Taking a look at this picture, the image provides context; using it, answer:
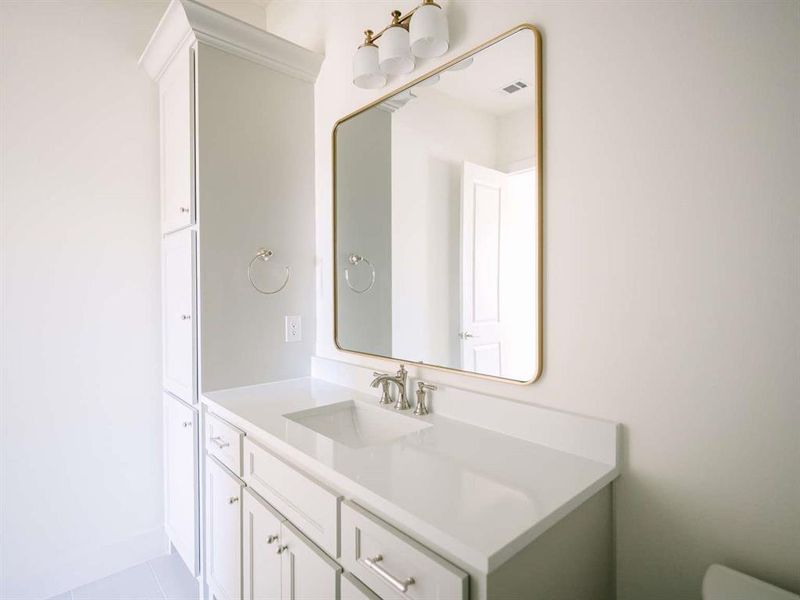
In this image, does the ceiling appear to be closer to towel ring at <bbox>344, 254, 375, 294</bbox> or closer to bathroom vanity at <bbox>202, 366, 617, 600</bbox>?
towel ring at <bbox>344, 254, 375, 294</bbox>

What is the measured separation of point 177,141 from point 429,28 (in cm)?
116

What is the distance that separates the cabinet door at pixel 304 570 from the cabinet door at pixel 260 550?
38mm

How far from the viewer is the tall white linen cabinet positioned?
5.55ft

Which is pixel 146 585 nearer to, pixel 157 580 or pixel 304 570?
pixel 157 580

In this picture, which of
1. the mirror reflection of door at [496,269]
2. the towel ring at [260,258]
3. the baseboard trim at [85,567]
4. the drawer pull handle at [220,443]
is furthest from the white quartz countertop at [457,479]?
the baseboard trim at [85,567]

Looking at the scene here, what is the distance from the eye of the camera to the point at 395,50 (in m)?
1.44

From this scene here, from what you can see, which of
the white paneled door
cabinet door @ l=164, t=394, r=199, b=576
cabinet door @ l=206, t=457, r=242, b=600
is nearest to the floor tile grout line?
cabinet door @ l=164, t=394, r=199, b=576

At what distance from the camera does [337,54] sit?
1.87m

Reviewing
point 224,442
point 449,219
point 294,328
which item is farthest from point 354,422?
point 449,219

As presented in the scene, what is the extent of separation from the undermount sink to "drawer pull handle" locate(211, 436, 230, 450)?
277 mm

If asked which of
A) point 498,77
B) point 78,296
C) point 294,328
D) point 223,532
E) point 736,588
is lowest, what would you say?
point 223,532

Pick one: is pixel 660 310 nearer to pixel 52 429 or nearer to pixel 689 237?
pixel 689 237

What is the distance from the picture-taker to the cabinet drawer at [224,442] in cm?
143

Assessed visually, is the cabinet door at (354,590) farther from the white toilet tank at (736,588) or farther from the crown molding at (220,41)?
the crown molding at (220,41)
